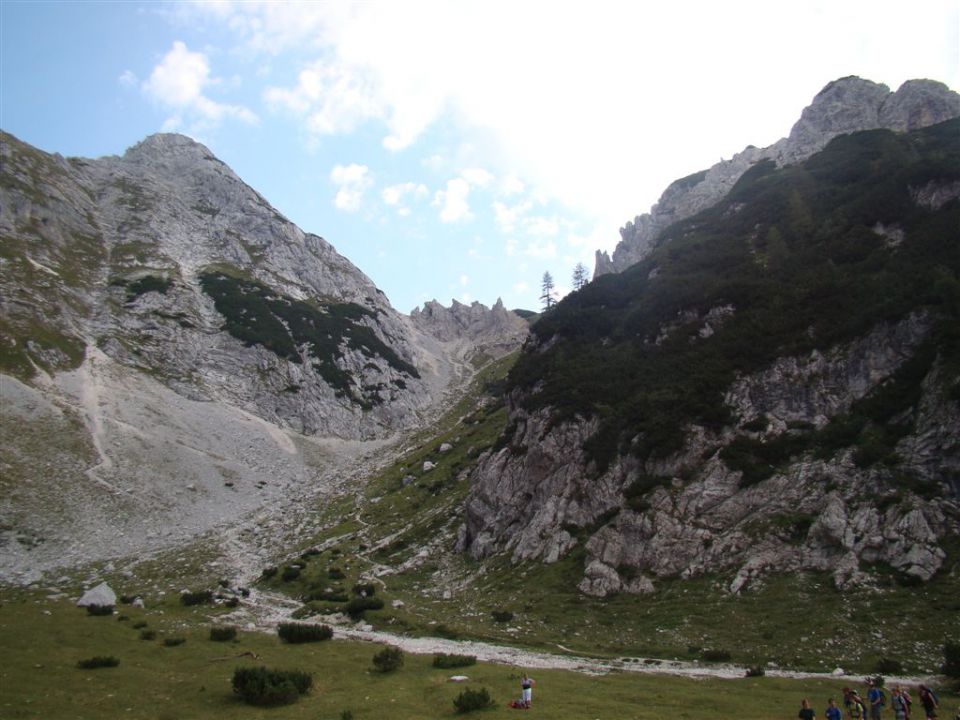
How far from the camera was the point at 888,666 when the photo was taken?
70.5 ft

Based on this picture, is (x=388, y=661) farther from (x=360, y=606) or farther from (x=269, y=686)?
(x=360, y=606)

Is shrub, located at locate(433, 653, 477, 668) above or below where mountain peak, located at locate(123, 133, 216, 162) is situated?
below

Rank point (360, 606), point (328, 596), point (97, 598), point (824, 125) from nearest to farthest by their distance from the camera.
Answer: point (97, 598), point (360, 606), point (328, 596), point (824, 125)

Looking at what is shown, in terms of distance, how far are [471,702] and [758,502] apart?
23402 millimetres

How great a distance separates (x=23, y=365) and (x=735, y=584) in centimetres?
8832

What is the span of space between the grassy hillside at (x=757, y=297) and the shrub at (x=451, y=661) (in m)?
21.0

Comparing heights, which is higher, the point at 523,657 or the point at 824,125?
the point at 824,125

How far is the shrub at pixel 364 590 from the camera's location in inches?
1636

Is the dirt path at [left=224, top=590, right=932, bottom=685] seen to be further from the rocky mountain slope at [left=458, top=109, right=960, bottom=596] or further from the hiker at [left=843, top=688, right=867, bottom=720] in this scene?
the rocky mountain slope at [left=458, top=109, right=960, bottom=596]

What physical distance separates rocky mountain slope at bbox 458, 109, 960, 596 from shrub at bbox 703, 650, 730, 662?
600 cm

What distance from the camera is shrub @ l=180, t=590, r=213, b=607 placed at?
3897cm

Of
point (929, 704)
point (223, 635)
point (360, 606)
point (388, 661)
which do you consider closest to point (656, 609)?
point (388, 661)

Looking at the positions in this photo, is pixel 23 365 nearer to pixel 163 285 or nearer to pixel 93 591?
pixel 163 285

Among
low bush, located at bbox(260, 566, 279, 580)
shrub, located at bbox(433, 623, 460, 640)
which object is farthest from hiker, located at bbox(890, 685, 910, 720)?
low bush, located at bbox(260, 566, 279, 580)
